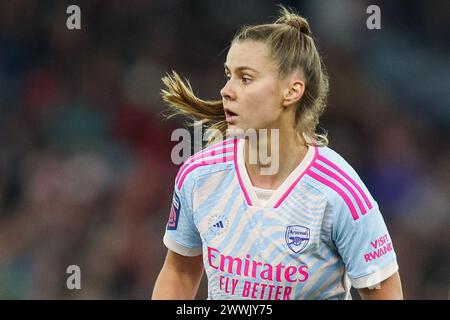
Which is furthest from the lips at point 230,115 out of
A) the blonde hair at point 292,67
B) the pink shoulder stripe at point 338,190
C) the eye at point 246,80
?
the pink shoulder stripe at point 338,190

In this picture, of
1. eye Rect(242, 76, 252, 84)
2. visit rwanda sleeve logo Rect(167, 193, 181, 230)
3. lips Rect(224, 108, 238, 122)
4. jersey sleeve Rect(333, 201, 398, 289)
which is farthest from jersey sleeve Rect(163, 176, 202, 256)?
jersey sleeve Rect(333, 201, 398, 289)

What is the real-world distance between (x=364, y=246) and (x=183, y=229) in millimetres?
742

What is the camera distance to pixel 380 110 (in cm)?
Result: 656

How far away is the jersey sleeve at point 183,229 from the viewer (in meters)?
3.29

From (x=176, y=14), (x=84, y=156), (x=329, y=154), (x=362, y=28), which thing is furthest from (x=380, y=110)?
(x=329, y=154)

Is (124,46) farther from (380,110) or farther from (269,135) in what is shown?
(269,135)

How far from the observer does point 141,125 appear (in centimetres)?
660

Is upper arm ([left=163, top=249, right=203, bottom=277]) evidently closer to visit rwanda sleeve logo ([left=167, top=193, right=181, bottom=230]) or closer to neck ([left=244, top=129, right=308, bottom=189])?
visit rwanda sleeve logo ([left=167, top=193, right=181, bottom=230])

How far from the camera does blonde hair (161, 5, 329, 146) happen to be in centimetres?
311

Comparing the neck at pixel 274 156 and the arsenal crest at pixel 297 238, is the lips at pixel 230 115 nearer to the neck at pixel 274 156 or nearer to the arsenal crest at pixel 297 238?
the neck at pixel 274 156

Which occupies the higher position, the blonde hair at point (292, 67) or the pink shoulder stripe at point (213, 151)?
the blonde hair at point (292, 67)

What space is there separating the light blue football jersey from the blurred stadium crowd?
2.70 m

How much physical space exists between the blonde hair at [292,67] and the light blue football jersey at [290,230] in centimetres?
15

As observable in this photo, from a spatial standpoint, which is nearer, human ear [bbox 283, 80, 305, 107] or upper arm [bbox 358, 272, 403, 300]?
upper arm [bbox 358, 272, 403, 300]
